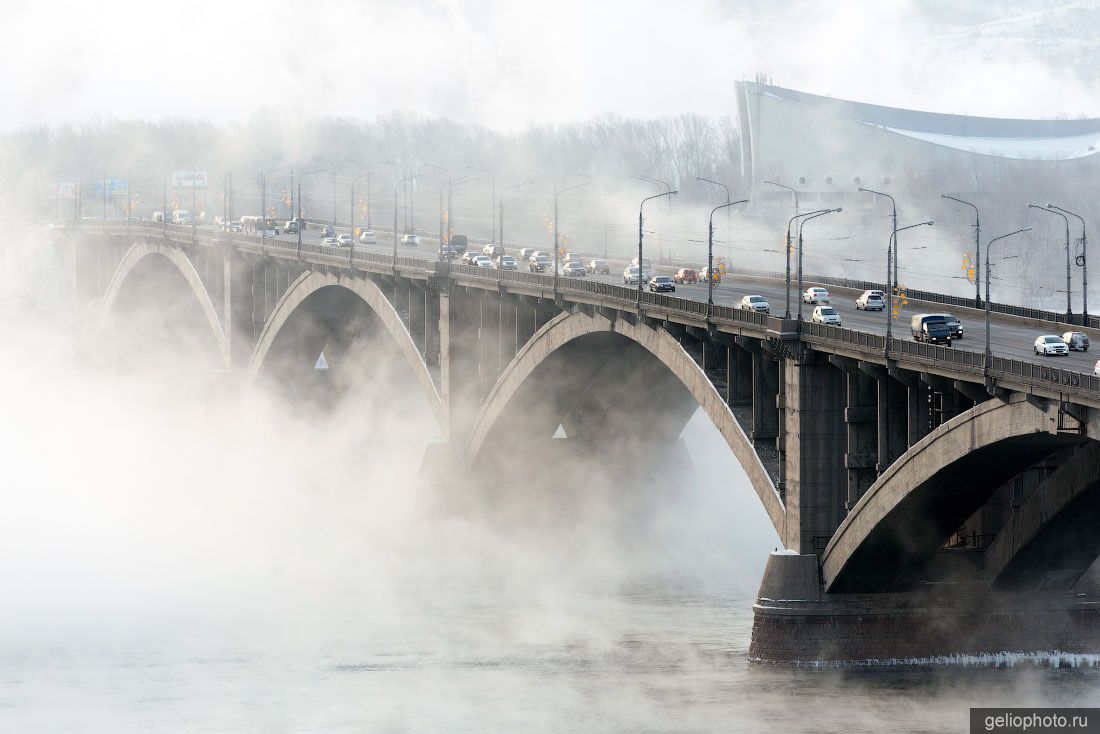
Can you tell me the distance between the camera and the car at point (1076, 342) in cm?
5025

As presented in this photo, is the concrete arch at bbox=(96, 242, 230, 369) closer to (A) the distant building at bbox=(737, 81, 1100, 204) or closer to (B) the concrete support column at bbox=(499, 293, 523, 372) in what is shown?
(B) the concrete support column at bbox=(499, 293, 523, 372)

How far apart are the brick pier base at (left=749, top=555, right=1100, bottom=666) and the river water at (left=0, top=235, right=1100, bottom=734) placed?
30.6 inches

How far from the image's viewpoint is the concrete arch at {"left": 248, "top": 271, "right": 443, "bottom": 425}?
89.2 m

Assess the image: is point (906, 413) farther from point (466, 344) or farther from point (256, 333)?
point (256, 333)

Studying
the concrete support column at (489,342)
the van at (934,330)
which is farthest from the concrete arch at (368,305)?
the van at (934,330)

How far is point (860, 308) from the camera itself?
65438mm

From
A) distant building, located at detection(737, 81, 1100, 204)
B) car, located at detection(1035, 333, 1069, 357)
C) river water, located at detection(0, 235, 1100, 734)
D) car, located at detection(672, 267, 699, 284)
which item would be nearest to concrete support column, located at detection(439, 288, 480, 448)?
river water, located at detection(0, 235, 1100, 734)

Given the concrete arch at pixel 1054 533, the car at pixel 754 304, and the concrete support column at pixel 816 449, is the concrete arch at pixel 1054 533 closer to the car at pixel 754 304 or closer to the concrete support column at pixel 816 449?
the concrete support column at pixel 816 449

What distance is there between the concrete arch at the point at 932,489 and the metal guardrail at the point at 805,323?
0.88m

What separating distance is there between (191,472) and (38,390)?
42.3 m

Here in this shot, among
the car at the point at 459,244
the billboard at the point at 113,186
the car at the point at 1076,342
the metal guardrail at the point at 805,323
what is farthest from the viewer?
the billboard at the point at 113,186

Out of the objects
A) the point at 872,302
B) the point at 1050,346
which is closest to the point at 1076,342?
the point at 1050,346

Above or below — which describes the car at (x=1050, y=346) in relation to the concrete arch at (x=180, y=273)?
below

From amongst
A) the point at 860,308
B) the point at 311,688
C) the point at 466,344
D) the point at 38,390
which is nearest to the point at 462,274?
the point at 466,344
